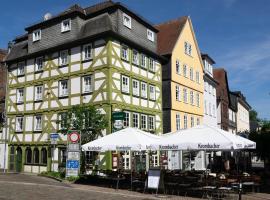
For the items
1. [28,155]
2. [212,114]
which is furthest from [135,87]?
[212,114]

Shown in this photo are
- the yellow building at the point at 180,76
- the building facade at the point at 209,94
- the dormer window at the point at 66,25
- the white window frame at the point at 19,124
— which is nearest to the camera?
the dormer window at the point at 66,25

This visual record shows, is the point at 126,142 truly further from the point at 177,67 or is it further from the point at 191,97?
the point at 191,97

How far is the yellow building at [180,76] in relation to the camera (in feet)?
108

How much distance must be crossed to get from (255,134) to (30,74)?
1804cm

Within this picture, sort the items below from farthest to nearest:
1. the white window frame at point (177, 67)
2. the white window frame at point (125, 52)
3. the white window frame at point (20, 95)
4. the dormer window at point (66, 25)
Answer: the white window frame at point (177, 67), the white window frame at point (20, 95), the dormer window at point (66, 25), the white window frame at point (125, 52)

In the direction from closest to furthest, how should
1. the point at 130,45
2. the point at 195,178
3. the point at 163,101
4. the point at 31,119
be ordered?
1. the point at 195,178
2. the point at 130,45
3. the point at 31,119
4. the point at 163,101

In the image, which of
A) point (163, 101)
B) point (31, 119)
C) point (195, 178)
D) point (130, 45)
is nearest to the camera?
point (195, 178)

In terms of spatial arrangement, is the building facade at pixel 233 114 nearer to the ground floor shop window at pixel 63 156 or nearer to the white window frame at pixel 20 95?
the white window frame at pixel 20 95

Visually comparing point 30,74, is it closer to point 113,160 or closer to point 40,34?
point 40,34

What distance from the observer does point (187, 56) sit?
36.8 m

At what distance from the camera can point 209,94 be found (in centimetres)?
A: 4388

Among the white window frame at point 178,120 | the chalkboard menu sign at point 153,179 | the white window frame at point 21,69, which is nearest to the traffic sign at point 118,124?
the chalkboard menu sign at point 153,179

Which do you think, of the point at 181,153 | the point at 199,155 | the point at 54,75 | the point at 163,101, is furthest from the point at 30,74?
the point at 199,155

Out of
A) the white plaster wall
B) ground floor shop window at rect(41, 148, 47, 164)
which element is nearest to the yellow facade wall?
the white plaster wall
